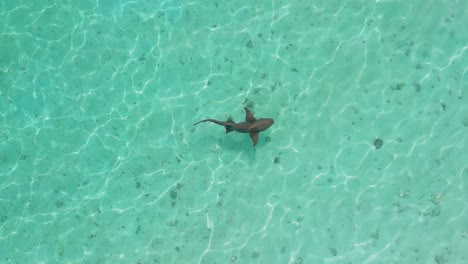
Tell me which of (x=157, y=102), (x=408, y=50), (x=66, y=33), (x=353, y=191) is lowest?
(x=353, y=191)

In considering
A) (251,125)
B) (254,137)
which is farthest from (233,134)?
(251,125)

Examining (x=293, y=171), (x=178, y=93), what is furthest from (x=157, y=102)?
(x=293, y=171)

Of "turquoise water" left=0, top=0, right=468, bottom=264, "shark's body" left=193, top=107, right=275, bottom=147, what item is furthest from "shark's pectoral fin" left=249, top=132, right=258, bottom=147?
"turquoise water" left=0, top=0, right=468, bottom=264

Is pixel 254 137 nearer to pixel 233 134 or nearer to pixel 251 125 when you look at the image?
pixel 251 125

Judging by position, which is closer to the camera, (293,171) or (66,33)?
(293,171)

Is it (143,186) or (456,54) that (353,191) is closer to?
(456,54)

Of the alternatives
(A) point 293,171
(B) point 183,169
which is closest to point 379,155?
(A) point 293,171

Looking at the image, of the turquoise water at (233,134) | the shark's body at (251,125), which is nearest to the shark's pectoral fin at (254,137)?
the shark's body at (251,125)

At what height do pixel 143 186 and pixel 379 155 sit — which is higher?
pixel 379 155
